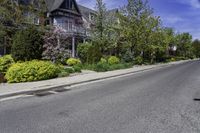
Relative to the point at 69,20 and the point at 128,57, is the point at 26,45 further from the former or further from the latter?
the point at 69,20

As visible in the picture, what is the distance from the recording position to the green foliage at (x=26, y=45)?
17.6m

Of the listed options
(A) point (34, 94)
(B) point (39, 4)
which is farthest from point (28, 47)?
(B) point (39, 4)

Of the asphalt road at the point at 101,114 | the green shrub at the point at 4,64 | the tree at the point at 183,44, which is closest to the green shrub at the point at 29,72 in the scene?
the green shrub at the point at 4,64

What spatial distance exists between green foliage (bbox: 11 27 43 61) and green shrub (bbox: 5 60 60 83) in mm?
1691

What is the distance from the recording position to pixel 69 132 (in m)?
6.03

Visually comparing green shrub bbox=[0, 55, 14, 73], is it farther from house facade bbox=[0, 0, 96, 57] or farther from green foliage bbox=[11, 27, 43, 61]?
house facade bbox=[0, 0, 96, 57]

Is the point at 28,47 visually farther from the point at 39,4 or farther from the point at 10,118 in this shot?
the point at 39,4

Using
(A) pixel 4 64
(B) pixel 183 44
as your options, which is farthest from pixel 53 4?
(B) pixel 183 44

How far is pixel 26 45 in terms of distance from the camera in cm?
1752

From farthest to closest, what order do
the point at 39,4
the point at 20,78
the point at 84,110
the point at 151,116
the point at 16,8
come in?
the point at 39,4 < the point at 16,8 < the point at 20,78 < the point at 84,110 < the point at 151,116

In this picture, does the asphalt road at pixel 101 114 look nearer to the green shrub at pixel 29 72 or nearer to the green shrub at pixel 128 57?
the green shrub at pixel 29 72

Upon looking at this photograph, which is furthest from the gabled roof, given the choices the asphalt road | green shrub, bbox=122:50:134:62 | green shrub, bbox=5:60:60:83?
the asphalt road

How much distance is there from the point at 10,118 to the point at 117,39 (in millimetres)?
35112

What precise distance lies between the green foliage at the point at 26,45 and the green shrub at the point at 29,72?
169 cm
